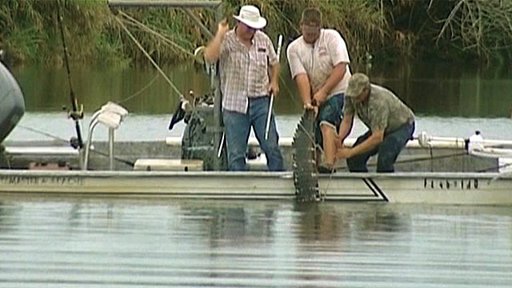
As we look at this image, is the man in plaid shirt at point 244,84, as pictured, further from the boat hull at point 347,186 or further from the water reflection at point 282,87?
the water reflection at point 282,87

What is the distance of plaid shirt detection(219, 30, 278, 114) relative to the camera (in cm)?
1409

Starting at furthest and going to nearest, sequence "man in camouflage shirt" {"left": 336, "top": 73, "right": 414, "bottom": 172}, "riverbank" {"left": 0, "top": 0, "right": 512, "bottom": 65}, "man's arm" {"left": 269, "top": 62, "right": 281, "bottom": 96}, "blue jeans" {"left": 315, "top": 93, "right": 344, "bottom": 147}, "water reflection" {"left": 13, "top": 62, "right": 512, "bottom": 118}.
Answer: "riverbank" {"left": 0, "top": 0, "right": 512, "bottom": 65} < "water reflection" {"left": 13, "top": 62, "right": 512, "bottom": 118} < "man's arm" {"left": 269, "top": 62, "right": 281, "bottom": 96} < "blue jeans" {"left": 315, "top": 93, "right": 344, "bottom": 147} < "man in camouflage shirt" {"left": 336, "top": 73, "right": 414, "bottom": 172}

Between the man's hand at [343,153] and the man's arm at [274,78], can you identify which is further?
the man's arm at [274,78]

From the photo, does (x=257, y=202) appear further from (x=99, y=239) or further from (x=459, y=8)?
(x=459, y=8)

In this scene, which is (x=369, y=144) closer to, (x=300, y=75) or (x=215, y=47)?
(x=300, y=75)

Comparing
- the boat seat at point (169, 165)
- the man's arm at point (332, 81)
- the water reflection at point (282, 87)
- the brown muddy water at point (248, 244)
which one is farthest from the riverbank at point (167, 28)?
the brown muddy water at point (248, 244)

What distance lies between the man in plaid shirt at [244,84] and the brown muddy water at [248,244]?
547 millimetres

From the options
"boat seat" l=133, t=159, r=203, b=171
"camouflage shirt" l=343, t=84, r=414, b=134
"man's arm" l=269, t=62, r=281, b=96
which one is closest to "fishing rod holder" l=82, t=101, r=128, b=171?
"boat seat" l=133, t=159, r=203, b=171

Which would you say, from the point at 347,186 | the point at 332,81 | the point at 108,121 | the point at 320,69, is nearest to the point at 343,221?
the point at 347,186

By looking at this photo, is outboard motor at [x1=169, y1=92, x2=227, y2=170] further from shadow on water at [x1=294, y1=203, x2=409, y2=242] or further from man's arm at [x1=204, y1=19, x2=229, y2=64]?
shadow on water at [x1=294, y1=203, x2=409, y2=242]

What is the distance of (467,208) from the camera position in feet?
45.1

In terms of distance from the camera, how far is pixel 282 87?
31922 mm

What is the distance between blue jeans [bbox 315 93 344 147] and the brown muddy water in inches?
25.6

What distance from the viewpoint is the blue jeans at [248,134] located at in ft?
46.2
